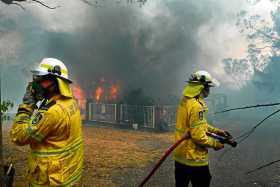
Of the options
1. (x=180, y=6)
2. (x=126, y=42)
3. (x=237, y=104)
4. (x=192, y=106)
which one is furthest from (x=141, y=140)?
(x=237, y=104)

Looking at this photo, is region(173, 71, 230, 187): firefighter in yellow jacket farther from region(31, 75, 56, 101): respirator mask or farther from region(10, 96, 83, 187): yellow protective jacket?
region(31, 75, 56, 101): respirator mask

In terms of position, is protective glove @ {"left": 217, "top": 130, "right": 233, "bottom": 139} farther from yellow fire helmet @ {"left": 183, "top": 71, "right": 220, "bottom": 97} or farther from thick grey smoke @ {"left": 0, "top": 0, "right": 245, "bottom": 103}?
thick grey smoke @ {"left": 0, "top": 0, "right": 245, "bottom": 103}

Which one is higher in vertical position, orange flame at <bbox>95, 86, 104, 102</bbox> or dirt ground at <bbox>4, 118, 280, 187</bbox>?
orange flame at <bbox>95, 86, 104, 102</bbox>

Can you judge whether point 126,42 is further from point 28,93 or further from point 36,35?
point 28,93

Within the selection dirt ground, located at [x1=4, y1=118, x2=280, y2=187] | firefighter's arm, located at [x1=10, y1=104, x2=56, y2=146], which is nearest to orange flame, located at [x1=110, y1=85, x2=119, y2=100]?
dirt ground, located at [x1=4, y1=118, x2=280, y2=187]

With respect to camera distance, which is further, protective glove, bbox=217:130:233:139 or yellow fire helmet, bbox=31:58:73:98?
protective glove, bbox=217:130:233:139

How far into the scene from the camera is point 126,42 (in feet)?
74.3

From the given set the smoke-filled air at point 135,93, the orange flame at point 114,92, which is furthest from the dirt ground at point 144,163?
the orange flame at point 114,92

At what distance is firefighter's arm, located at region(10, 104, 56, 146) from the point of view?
7.43ft

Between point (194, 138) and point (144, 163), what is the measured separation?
471 cm

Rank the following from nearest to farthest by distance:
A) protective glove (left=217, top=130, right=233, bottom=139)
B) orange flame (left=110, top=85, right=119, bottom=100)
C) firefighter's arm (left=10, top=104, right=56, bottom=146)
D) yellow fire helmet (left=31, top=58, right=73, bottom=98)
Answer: firefighter's arm (left=10, top=104, right=56, bottom=146) < yellow fire helmet (left=31, top=58, right=73, bottom=98) < protective glove (left=217, top=130, right=233, bottom=139) < orange flame (left=110, top=85, right=119, bottom=100)

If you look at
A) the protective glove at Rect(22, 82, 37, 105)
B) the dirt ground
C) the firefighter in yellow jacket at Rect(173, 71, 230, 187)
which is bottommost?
the dirt ground

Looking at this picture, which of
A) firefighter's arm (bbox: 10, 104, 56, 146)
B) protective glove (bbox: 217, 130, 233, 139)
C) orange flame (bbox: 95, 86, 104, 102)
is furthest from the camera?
orange flame (bbox: 95, 86, 104, 102)

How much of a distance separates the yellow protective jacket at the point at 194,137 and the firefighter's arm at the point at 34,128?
182 cm
